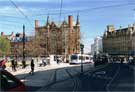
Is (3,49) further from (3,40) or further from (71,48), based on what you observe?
(71,48)

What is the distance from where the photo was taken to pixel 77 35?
155m

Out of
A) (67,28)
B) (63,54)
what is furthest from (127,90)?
(67,28)

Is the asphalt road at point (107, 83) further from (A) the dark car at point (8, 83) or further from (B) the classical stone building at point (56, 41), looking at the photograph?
(B) the classical stone building at point (56, 41)

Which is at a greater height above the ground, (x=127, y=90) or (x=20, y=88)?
(x=20, y=88)

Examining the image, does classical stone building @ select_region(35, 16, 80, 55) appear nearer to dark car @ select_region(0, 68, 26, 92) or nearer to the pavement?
the pavement

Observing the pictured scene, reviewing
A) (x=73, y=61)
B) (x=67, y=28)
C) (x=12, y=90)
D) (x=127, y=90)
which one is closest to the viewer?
(x=12, y=90)

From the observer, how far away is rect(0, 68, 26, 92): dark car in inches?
361

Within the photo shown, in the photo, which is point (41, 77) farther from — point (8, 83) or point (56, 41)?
point (56, 41)

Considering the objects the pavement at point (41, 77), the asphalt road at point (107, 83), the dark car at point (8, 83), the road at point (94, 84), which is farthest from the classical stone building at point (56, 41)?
the dark car at point (8, 83)

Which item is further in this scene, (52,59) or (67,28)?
(67,28)

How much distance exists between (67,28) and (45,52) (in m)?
19.0

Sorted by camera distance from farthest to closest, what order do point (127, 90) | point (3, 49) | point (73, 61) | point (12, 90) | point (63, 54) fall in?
1. point (3, 49)
2. point (63, 54)
3. point (73, 61)
4. point (127, 90)
5. point (12, 90)

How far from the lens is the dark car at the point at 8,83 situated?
30.1 ft

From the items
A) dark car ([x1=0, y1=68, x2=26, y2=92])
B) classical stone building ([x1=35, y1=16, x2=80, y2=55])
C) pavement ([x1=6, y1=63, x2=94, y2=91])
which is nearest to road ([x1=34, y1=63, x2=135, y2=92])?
pavement ([x1=6, y1=63, x2=94, y2=91])
